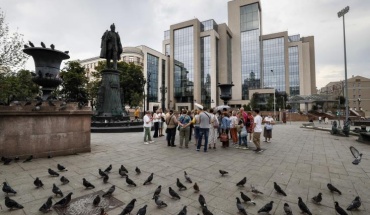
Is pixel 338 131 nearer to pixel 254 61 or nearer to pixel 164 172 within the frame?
pixel 164 172

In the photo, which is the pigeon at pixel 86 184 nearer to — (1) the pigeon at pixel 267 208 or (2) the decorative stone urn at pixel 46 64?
(1) the pigeon at pixel 267 208

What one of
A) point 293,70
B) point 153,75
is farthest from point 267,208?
point 293,70

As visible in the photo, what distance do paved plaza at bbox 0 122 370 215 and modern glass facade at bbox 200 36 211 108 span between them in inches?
2410

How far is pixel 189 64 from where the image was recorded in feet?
231

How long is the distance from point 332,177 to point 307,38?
10704 cm

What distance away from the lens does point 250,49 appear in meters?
75.0

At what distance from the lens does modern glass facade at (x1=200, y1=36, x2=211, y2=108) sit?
6862cm

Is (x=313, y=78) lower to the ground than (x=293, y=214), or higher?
higher

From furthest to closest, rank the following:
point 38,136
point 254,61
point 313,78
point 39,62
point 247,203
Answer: point 313,78, point 254,61, point 39,62, point 38,136, point 247,203

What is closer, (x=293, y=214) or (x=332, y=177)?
(x=293, y=214)

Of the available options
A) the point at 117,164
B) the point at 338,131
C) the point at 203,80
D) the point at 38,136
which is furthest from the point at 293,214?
the point at 203,80

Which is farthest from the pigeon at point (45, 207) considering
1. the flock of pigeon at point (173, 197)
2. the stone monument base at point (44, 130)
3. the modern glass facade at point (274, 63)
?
the modern glass facade at point (274, 63)

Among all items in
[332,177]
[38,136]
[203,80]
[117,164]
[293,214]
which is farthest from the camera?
[203,80]

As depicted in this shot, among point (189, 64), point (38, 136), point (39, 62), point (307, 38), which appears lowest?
point (38, 136)
